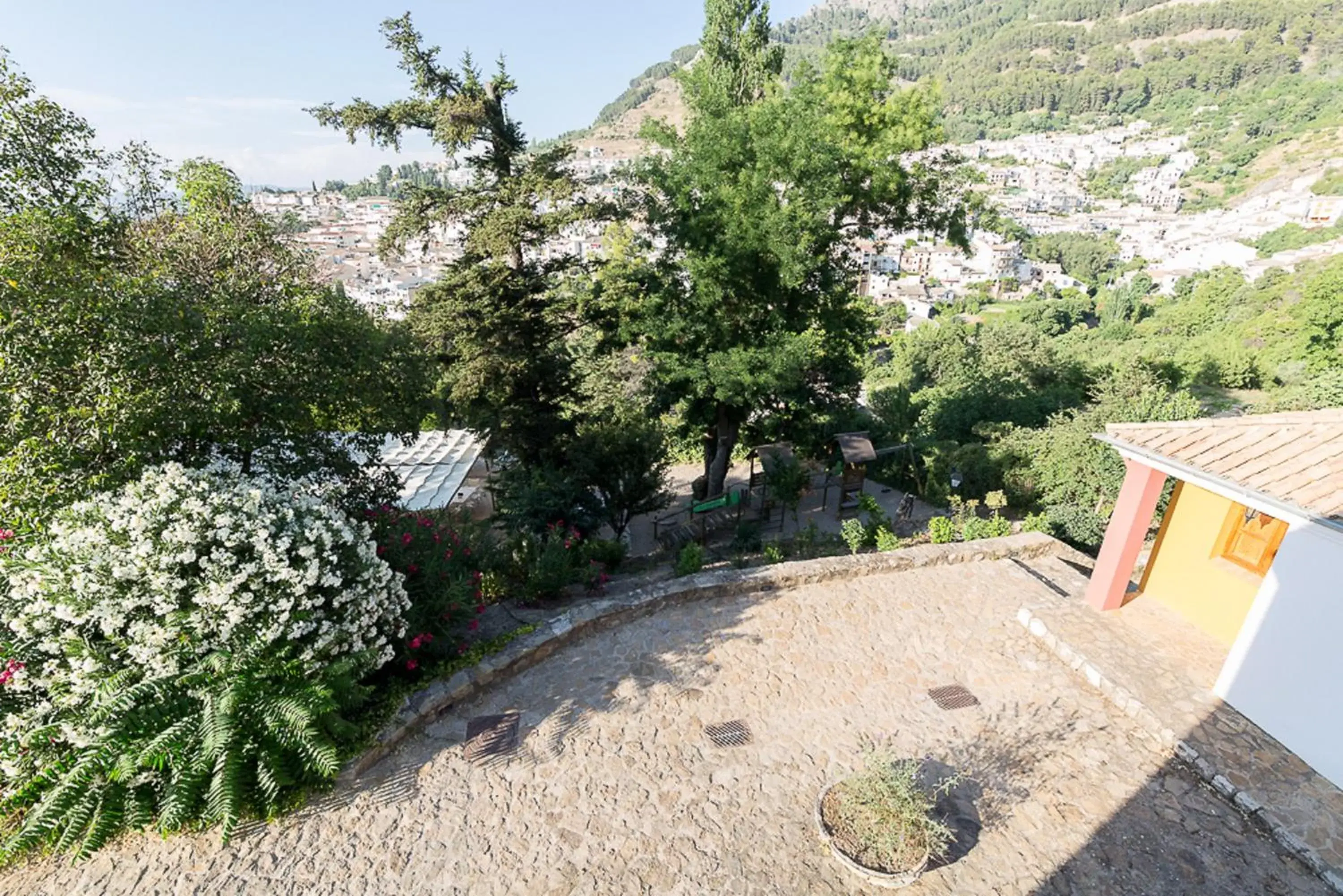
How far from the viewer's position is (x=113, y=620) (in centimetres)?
452

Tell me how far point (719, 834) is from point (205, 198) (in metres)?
9.84

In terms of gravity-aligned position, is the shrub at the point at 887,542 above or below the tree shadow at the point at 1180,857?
below

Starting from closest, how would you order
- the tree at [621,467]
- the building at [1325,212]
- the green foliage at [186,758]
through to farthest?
the green foliage at [186,758] < the tree at [621,467] < the building at [1325,212]

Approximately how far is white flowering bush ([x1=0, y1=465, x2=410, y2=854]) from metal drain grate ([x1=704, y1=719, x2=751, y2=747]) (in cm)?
Result: 328

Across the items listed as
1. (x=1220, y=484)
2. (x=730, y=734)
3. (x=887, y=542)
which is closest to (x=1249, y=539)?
(x=1220, y=484)

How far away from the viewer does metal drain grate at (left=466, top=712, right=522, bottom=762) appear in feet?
18.6

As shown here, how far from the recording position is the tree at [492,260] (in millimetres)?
11469

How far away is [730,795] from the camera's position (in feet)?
17.5

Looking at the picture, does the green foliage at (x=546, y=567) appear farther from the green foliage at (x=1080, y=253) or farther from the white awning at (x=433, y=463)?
the green foliage at (x=1080, y=253)

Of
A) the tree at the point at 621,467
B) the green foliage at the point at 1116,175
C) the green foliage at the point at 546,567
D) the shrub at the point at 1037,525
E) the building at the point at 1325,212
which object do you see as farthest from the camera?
the green foliage at the point at 1116,175

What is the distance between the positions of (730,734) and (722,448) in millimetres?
8801

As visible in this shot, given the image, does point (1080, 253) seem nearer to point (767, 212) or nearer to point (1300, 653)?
→ point (767, 212)

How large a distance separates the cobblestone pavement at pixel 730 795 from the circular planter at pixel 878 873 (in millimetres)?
91

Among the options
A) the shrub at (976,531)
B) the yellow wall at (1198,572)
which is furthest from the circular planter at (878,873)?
the shrub at (976,531)
